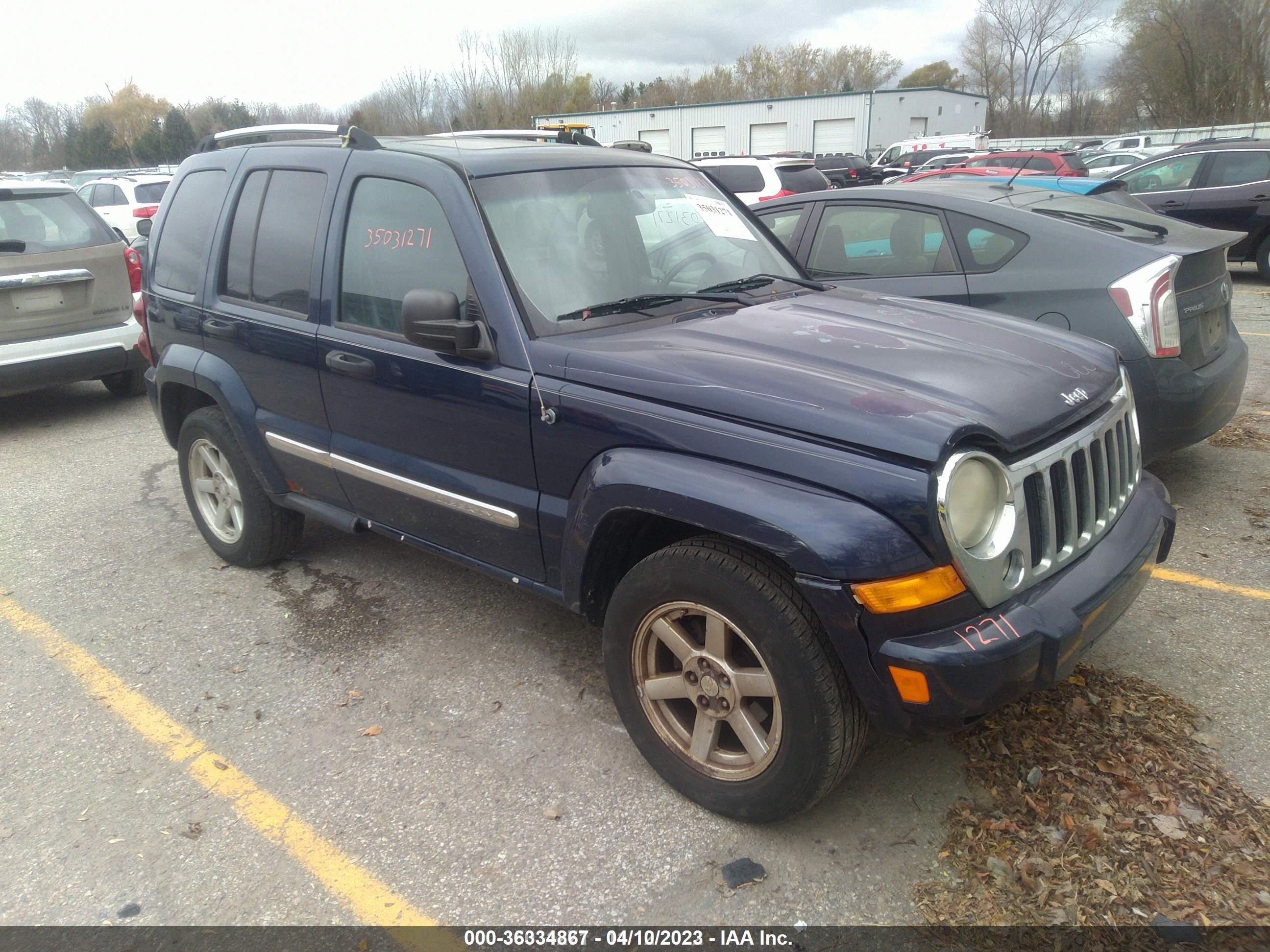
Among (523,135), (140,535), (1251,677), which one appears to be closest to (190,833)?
(140,535)

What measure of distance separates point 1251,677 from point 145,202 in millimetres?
17983

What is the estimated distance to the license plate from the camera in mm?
7043

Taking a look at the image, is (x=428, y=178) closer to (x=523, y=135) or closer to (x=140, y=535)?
(x=523, y=135)

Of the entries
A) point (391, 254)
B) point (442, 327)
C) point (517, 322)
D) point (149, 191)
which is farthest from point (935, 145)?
point (442, 327)

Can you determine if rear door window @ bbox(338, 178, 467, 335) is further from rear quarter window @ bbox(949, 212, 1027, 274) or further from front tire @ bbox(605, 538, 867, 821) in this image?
rear quarter window @ bbox(949, 212, 1027, 274)

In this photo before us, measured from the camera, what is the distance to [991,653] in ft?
7.39

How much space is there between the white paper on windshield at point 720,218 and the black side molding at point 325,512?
1.92m

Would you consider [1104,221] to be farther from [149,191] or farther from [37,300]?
[149,191]

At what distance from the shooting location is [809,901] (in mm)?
2477

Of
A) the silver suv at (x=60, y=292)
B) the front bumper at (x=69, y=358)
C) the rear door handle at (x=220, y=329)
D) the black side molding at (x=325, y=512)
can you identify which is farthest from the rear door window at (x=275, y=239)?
the front bumper at (x=69, y=358)

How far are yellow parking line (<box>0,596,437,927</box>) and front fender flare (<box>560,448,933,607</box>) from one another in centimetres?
117

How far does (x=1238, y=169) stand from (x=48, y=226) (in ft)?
45.0

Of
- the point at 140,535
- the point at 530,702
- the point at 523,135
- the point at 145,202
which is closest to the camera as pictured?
the point at 530,702

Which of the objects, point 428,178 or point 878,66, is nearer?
point 428,178
